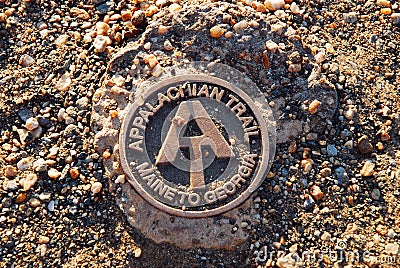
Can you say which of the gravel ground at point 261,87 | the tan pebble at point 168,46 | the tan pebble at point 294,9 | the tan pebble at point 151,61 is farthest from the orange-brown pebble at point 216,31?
the tan pebble at point 294,9

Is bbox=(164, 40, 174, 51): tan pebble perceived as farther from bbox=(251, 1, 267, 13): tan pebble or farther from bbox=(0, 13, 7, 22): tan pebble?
bbox=(0, 13, 7, 22): tan pebble

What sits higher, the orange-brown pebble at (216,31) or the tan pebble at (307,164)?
the orange-brown pebble at (216,31)

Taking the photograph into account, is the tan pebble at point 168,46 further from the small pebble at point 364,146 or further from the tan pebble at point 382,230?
the tan pebble at point 382,230

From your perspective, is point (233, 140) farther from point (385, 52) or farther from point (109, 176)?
point (385, 52)

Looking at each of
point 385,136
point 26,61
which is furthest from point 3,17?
point 385,136

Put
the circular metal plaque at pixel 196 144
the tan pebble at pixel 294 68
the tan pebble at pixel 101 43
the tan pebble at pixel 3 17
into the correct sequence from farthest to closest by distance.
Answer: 1. the tan pebble at pixel 3 17
2. the tan pebble at pixel 101 43
3. the tan pebble at pixel 294 68
4. the circular metal plaque at pixel 196 144

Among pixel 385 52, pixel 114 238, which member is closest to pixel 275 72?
pixel 385 52

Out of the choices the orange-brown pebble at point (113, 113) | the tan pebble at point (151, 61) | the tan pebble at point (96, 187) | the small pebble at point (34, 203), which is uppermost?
the tan pebble at point (151, 61)

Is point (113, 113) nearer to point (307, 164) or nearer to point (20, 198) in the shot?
point (20, 198)
